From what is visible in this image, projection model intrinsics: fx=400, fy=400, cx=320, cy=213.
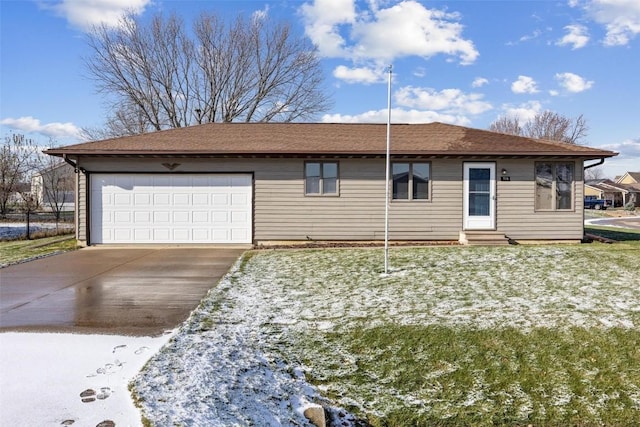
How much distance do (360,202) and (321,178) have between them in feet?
4.23

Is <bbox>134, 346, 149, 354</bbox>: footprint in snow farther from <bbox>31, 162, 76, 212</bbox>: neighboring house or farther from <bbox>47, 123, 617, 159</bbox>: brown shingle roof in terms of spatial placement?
<bbox>31, 162, 76, 212</bbox>: neighboring house

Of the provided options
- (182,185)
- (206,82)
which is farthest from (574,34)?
(206,82)

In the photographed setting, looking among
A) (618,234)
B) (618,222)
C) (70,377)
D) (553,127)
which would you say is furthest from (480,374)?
(553,127)

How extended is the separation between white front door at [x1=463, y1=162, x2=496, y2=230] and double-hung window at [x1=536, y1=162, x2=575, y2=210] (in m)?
1.32

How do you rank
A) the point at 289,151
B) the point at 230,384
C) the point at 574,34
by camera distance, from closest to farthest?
the point at 230,384 → the point at 289,151 → the point at 574,34

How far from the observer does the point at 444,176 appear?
11.2 m

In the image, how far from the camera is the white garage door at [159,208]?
11.2 m

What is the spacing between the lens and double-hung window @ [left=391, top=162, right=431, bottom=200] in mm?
11188

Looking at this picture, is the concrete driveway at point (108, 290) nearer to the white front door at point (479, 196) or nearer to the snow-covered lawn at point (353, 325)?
the snow-covered lawn at point (353, 325)

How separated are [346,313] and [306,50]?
25647 millimetres

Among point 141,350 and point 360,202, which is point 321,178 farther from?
point 141,350

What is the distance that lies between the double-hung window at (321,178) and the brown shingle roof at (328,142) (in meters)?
0.53

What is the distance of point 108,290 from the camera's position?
6.25 meters

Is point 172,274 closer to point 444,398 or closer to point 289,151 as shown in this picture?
point 289,151
